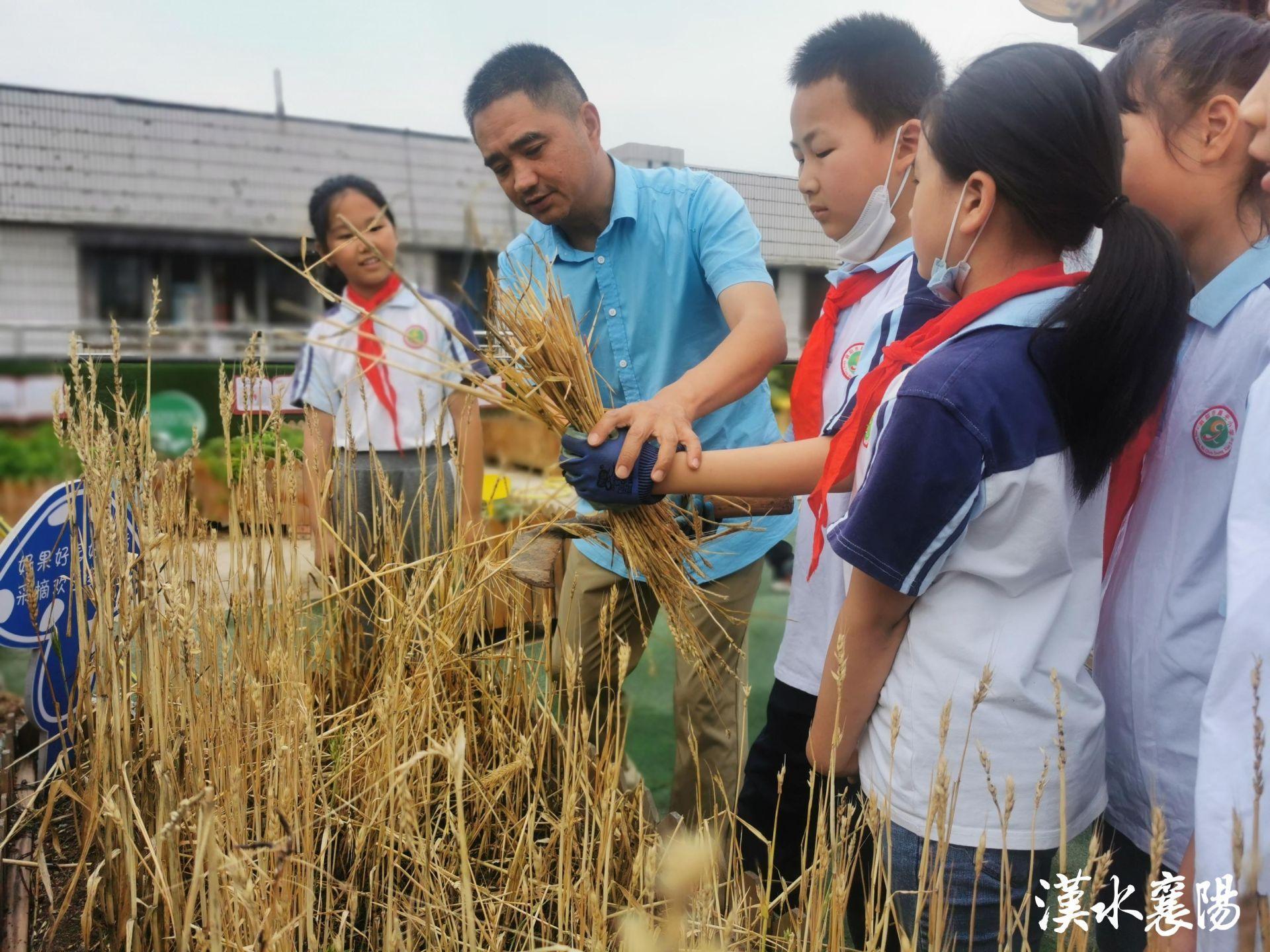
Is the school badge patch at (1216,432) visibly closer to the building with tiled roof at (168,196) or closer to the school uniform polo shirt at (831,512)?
the school uniform polo shirt at (831,512)

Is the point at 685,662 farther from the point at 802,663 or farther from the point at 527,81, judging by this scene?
the point at 527,81

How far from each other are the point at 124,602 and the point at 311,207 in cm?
215

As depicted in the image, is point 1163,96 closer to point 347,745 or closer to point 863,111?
point 863,111

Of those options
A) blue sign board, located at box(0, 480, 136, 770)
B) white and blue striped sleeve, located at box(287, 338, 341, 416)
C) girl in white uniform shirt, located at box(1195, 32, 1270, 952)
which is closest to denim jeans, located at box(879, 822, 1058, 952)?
girl in white uniform shirt, located at box(1195, 32, 1270, 952)

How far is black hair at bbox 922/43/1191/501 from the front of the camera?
100 cm

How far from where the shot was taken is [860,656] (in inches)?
44.1

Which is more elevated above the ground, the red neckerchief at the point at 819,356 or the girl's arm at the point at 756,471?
the red neckerchief at the point at 819,356

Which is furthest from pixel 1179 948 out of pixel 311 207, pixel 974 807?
pixel 311 207

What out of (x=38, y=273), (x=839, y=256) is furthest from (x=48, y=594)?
(x=38, y=273)

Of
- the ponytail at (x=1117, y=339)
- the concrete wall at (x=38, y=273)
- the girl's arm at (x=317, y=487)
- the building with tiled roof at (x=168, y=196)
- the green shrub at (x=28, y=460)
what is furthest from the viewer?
the concrete wall at (x=38, y=273)

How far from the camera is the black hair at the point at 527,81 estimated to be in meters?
1.96

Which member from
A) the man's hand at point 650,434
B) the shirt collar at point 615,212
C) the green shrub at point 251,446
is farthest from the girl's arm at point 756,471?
the shirt collar at point 615,212

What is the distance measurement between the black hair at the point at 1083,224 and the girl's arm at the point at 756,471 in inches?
14.6

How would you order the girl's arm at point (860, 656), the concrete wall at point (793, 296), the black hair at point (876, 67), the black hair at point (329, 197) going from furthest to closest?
the black hair at point (329, 197) → the concrete wall at point (793, 296) → the black hair at point (876, 67) → the girl's arm at point (860, 656)
